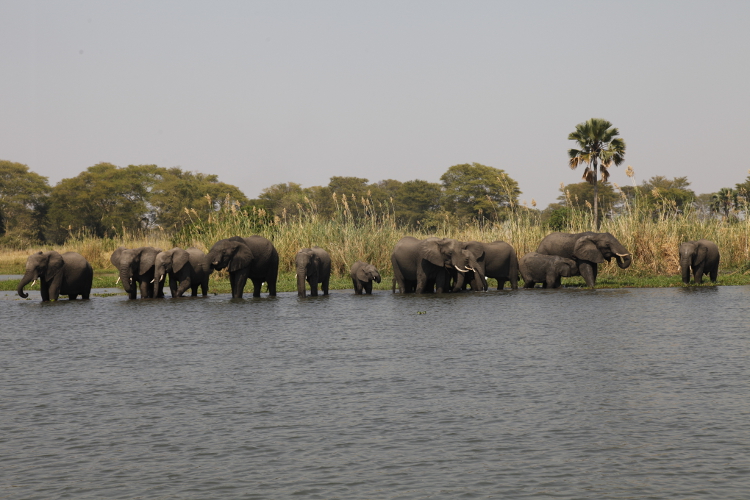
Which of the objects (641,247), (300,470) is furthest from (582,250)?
(300,470)

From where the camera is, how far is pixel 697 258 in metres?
25.2

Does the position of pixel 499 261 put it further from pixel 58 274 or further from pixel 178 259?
pixel 58 274

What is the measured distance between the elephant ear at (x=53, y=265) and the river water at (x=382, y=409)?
7.09m

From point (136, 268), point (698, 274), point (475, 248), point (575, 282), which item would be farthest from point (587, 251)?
point (136, 268)

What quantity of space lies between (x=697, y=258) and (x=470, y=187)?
199 feet

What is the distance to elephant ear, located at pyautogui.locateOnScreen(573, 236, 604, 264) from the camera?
84.5 feet

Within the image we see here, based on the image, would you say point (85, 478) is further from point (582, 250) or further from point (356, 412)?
point (582, 250)

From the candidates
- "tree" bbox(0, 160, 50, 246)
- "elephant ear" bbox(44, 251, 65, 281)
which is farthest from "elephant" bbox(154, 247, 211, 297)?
"tree" bbox(0, 160, 50, 246)

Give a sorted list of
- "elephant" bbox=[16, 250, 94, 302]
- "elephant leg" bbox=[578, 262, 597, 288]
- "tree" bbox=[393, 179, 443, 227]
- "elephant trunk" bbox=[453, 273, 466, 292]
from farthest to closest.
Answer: "tree" bbox=[393, 179, 443, 227] → "elephant leg" bbox=[578, 262, 597, 288] → "elephant trunk" bbox=[453, 273, 466, 292] → "elephant" bbox=[16, 250, 94, 302]

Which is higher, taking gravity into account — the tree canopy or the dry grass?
the tree canopy

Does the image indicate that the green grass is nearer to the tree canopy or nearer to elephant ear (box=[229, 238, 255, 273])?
elephant ear (box=[229, 238, 255, 273])

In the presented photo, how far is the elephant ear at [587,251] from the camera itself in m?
25.8

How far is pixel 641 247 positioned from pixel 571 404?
20515mm

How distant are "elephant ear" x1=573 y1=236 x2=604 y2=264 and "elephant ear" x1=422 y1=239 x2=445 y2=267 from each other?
14.6 ft
